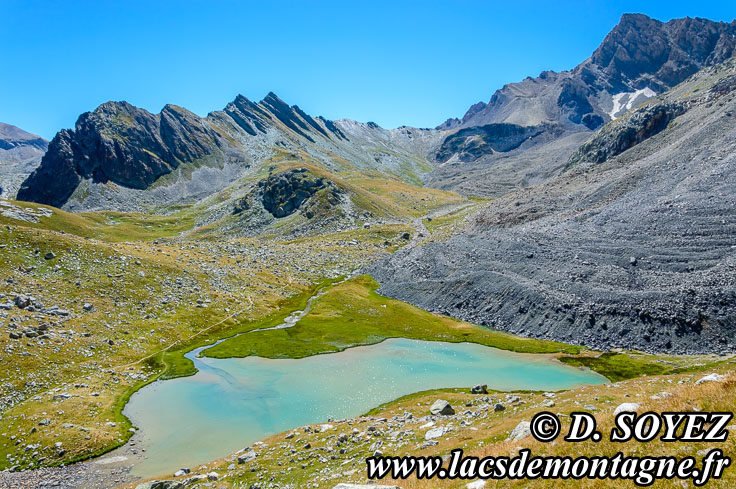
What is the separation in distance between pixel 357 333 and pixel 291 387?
27412 mm

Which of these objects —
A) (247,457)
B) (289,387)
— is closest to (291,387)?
(289,387)

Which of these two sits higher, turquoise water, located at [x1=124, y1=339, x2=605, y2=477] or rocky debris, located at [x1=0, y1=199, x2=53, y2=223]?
rocky debris, located at [x1=0, y1=199, x2=53, y2=223]

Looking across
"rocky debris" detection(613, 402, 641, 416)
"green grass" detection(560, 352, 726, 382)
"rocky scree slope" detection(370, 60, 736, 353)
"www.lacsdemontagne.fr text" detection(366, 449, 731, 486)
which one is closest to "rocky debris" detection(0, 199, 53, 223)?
"rocky scree slope" detection(370, 60, 736, 353)

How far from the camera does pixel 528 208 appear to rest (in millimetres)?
141500

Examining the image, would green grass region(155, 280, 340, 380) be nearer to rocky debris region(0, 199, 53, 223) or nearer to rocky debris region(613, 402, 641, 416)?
rocky debris region(613, 402, 641, 416)

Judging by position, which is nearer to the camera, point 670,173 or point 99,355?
point 99,355

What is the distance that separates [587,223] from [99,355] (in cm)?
10701

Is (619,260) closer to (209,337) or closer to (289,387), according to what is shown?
(289,387)

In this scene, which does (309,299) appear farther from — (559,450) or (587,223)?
(559,450)

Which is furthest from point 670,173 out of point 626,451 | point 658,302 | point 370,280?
point 626,451

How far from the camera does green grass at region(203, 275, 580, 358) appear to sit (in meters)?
71.8
